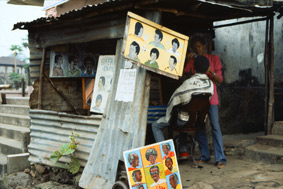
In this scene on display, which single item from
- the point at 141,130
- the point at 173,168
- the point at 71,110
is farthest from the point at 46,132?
the point at 173,168

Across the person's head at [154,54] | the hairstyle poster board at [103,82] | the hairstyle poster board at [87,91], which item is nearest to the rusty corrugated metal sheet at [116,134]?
the person's head at [154,54]

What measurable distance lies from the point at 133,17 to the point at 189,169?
10.7 ft

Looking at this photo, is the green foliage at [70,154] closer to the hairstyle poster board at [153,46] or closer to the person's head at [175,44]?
the hairstyle poster board at [153,46]

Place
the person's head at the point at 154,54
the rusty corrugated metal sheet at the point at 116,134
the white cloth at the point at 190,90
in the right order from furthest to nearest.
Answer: the white cloth at the point at 190,90 < the rusty corrugated metal sheet at the point at 116,134 < the person's head at the point at 154,54

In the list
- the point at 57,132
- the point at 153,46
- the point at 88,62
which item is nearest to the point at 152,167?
the point at 153,46

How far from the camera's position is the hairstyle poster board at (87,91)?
7441 millimetres

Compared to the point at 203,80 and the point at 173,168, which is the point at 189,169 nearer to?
the point at 173,168

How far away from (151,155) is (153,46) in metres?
1.75

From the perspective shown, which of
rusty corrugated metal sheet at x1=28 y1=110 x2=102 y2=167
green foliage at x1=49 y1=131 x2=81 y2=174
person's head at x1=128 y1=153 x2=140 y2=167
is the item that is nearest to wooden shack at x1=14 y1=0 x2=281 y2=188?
rusty corrugated metal sheet at x1=28 y1=110 x2=102 y2=167

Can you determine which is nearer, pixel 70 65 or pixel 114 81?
pixel 114 81

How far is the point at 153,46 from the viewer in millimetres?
4781

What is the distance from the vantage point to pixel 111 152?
532 cm

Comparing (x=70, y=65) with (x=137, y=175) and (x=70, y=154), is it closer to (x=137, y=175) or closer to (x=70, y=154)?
(x=70, y=154)

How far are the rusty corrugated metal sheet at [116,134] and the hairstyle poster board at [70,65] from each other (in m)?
1.96
